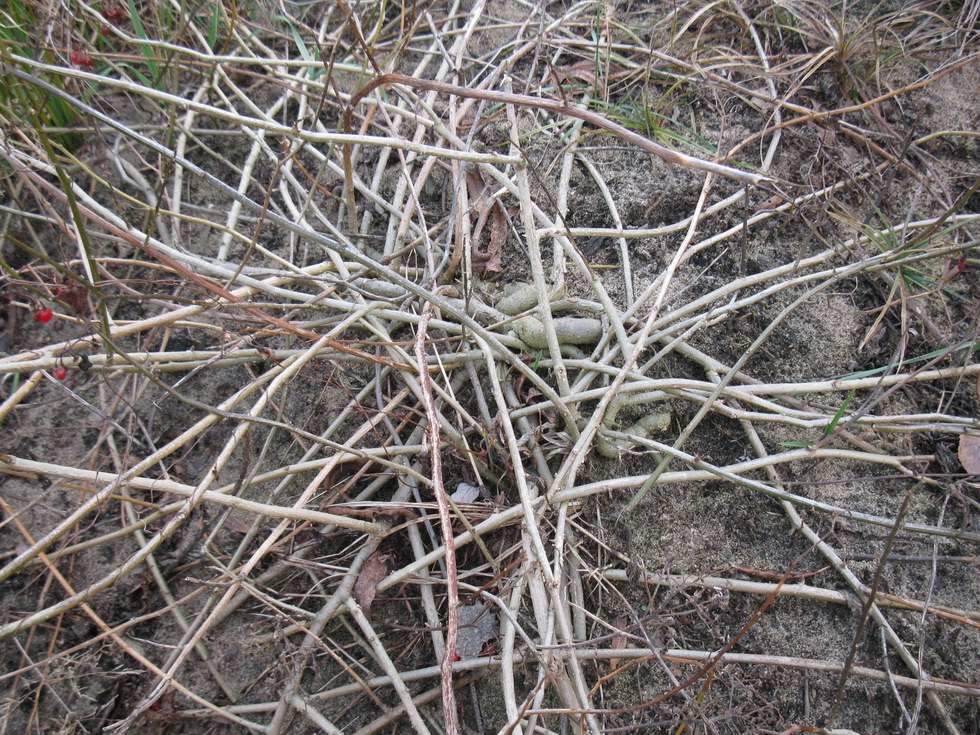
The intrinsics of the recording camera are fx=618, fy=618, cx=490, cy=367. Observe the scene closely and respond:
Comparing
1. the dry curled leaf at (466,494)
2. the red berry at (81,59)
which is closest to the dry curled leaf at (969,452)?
the dry curled leaf at (466,494)

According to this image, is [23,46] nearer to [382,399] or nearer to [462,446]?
[382,399]

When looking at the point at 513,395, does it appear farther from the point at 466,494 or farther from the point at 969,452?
the point at 969,452

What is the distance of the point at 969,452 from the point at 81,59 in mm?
2360

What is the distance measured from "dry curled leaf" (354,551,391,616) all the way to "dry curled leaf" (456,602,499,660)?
0.19m

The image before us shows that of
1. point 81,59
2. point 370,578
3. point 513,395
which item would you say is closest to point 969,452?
point 513,395

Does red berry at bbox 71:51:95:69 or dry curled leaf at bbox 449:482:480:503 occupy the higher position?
red berry at bbox 71:51:95:69

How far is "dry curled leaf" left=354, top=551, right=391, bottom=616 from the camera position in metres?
1.28

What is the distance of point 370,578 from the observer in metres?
1.31

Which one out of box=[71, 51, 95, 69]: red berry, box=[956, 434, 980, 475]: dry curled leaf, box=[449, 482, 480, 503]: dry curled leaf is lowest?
box=[956, 434, 980, 475]: dry curled leaf

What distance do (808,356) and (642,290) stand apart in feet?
1.35

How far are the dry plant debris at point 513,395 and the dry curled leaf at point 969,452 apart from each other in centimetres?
2

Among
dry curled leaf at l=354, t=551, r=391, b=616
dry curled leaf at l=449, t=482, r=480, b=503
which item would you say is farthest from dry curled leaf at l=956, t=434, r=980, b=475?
dry curled leaf at l=354, t=551, r=391, b=616

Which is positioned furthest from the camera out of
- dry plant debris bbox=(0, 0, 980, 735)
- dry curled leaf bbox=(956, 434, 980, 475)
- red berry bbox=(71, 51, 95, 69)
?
red berry bbox=(71, 51, 95, 69)

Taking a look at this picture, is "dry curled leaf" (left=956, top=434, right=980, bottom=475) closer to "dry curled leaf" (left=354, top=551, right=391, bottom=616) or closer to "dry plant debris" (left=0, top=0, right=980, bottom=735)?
"dry plant debris" (left=0, top=0, right=980, bottom=735)
